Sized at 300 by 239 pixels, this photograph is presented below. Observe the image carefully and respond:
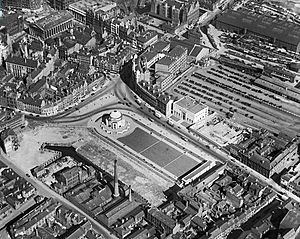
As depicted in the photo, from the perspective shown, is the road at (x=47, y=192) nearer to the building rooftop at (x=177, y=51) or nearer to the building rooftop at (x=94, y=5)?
the building rooftop at (x=177, y=51)

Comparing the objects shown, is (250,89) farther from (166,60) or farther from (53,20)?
(53,20)

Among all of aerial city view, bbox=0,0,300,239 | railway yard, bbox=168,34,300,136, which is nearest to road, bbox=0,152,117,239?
aerial city view, bbox=0,0,300,239

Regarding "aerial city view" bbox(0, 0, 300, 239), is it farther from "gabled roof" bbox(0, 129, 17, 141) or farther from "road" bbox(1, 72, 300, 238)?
"gabled roof" bbox(0, 129, 17, 141)

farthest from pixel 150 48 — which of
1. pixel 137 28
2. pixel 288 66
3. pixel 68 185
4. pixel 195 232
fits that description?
pixel 195 232

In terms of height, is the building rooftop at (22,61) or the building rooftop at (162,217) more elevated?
the building rooftop at (22,61)

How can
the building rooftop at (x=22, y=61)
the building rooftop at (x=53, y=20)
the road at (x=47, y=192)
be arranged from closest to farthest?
1. the road at (x=47, y=192)
2. the building rooftop at (x=22, y=61)
3. the building rooftop at (x=53, y=20)

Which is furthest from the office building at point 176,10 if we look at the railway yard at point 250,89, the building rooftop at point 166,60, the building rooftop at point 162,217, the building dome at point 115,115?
the building rooftop at point 162,217
